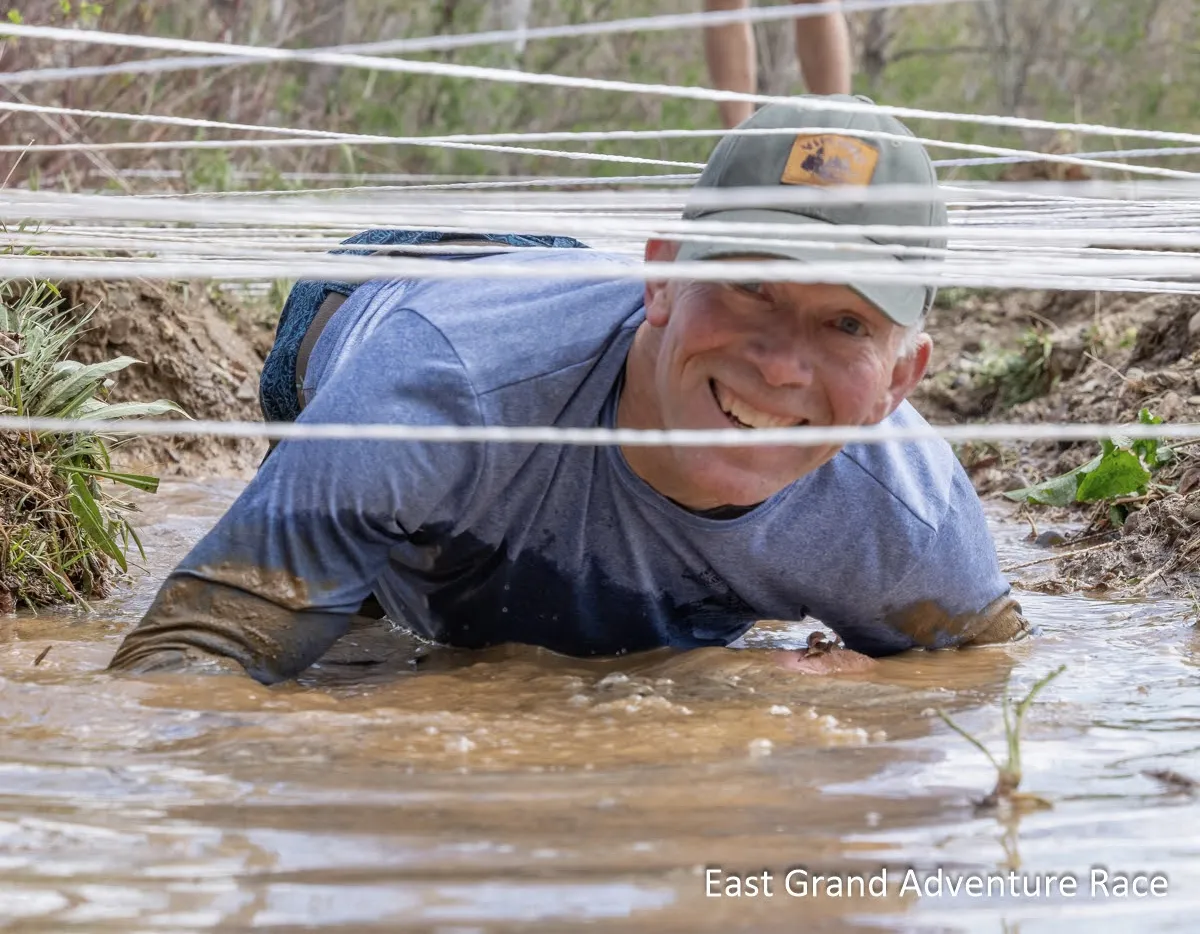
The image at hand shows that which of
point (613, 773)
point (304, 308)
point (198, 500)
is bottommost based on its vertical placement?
point (198, 500)

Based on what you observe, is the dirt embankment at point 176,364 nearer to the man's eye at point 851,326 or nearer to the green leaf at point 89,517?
the green leaf at point 89,517

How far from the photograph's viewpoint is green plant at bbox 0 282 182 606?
3.10m

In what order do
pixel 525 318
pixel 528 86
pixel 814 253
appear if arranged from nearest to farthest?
pixel 814 253 < pixel 525 318 < pixel 528 86

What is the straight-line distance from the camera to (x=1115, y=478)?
152 inches

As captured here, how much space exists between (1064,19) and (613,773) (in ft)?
35.4

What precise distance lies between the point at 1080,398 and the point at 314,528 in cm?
341

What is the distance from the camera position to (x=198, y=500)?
4508 mm

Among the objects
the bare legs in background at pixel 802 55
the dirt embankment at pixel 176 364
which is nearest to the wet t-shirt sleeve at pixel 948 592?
the dirt embankment at pixel 176 364

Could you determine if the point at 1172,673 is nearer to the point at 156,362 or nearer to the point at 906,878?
the point at 906,878

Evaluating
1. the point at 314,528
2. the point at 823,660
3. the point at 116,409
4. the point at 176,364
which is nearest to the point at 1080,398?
the point at 823,660

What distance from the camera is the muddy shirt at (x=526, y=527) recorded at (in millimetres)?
2363

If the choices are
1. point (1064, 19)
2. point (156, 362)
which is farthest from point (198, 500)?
point (1064, 19)

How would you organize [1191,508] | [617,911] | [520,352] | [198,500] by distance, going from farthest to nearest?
[198,500], [1191,508], [520,352], [617,911]

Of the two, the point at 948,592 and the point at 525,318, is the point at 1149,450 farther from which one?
the point at 525,318
